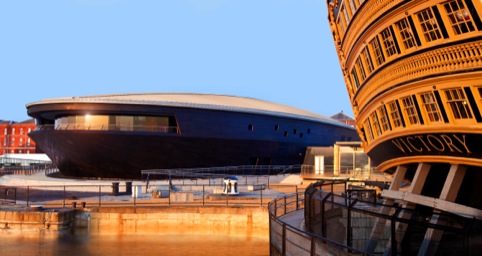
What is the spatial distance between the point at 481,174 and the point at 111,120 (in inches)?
1477

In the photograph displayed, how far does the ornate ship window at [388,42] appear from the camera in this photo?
55.9 feet

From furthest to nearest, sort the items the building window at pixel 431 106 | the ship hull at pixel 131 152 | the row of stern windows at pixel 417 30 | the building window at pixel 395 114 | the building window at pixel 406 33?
the ship hull at pixel 131 152, the building window at pixel 395 114, the building window at pixel 406 33, the building window at pixel 431 106, the row of stern windows at pixel 417 30

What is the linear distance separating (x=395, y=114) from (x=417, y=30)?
11.4 feet

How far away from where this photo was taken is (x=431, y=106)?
622 inches

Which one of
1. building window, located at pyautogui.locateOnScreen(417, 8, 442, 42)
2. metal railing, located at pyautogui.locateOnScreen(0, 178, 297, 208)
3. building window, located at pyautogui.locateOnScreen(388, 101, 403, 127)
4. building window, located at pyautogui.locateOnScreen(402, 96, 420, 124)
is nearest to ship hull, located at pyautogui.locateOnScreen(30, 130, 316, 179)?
metal railing, located at pyautogui.locateOnScreen(0, 178, 297, 208)

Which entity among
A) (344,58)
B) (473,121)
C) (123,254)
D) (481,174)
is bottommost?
(123,254)

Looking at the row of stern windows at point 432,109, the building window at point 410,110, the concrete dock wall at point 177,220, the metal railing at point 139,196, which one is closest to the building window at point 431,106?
the row of stern windows at point 432,109

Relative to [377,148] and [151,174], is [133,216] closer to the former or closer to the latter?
[377,148]

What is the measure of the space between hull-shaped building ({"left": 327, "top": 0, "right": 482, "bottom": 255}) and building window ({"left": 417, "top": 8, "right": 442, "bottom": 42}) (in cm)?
3

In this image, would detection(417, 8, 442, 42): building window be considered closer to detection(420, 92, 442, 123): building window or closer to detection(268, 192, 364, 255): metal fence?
detection(420, 92, 442, 123): building window

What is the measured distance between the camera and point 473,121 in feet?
45.4

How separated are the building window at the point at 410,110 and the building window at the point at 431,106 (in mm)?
559

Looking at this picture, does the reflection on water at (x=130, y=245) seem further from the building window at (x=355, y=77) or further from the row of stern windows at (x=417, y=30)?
the row of stern windows at (x=417, y=30)

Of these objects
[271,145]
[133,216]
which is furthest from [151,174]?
[133,216]
